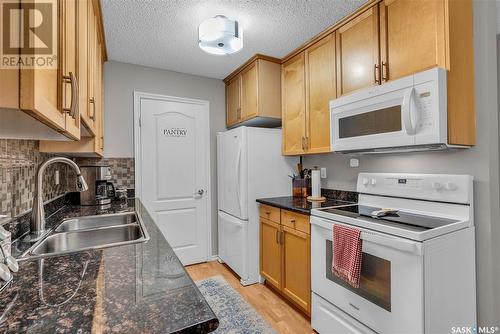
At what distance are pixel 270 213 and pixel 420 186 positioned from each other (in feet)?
4.06

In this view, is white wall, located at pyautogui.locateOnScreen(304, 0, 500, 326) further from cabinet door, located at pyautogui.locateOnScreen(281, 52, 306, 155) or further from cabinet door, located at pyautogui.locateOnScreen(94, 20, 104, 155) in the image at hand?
cabinet door, located at pyautogui.locateOnScreen(94, 20, 104, 155)

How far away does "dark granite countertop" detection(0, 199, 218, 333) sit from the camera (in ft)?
1.69

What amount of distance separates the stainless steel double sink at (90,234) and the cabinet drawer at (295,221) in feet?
3.85

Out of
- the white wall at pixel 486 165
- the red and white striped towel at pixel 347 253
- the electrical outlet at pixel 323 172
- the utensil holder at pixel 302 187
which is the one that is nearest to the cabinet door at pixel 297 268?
the red and white striped towel at pixel 347 253

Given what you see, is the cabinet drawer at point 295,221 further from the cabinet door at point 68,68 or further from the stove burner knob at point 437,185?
the cabinet door at point 68,68

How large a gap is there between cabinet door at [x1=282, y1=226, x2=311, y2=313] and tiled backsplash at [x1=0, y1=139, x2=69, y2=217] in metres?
1.78

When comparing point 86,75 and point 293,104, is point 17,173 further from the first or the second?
point 293,104

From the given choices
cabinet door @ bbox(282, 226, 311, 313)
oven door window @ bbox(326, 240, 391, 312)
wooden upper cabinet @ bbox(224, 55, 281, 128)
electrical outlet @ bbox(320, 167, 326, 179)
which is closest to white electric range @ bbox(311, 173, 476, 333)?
oven door window @ bbox(326, 240, 391, 312)

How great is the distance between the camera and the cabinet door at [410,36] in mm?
1402

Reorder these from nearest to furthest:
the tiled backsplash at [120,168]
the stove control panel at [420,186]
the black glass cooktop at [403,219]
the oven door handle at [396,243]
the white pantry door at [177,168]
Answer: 1. the oven door handle at [396,243]
2. the black glass cooktop at [403,219]
3. the stove control panel at [420,186]
4. the tiled backsplash at [120,168]
5. the white pantry door at [177,168]

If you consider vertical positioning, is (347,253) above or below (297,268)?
above

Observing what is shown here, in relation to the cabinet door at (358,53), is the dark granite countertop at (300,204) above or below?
below

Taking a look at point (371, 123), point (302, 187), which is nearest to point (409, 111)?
point (371, 123)

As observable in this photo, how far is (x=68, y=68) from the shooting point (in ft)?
2.73
